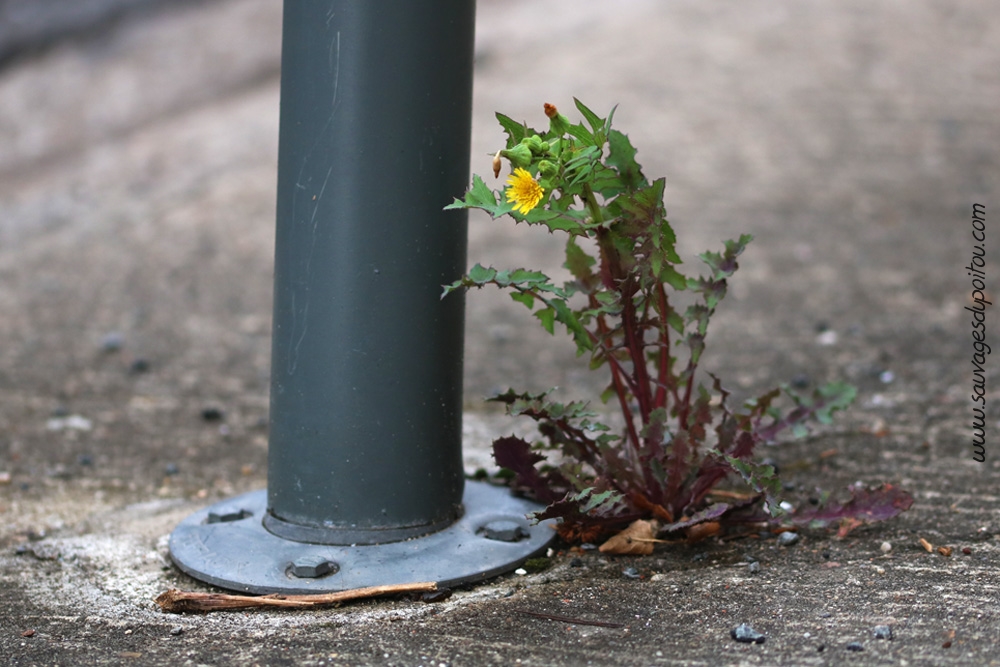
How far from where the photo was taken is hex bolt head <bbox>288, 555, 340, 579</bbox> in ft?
6.85

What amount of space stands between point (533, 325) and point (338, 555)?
7.93ft

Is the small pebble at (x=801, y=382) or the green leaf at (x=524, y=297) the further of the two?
the small pebble at (x=801, y=382)

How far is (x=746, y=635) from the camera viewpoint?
181 cm

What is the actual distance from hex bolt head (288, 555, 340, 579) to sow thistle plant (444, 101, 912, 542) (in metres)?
0.44

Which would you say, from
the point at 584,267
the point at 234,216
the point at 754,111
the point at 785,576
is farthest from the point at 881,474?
the point at 754,111

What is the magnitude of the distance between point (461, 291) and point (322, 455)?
46 centimetres

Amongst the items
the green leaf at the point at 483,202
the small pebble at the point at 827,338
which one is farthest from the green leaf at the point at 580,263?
the small pebble at the point at 827,338

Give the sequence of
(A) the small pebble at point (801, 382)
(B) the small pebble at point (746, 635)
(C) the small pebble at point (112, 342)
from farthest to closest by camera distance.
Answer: (C) the small pebble at point (112, 342)
(A) the small pebble at point (801, 382)
(B) the small pebble at point (746, 635)

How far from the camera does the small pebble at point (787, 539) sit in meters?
2.25

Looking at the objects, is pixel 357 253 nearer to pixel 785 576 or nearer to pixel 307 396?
pixel 307 396

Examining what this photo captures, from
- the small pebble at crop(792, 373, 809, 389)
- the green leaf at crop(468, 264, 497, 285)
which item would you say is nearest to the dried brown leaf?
the green leaf at crop(468, 264, 497, 285)

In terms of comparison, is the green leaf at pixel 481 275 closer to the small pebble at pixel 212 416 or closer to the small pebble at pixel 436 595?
the small pebble at pixel 436 595

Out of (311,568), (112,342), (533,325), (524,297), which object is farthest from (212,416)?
(524,297)

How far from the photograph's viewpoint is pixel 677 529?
7.34ft
